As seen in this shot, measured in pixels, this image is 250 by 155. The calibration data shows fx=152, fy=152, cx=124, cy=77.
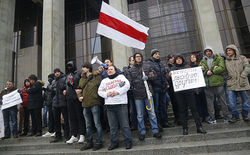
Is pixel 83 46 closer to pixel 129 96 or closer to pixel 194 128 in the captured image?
pixel 129 96

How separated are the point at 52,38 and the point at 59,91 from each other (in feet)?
22.4

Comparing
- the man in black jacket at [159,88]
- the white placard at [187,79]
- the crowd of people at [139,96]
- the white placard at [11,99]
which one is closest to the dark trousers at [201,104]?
the crowd of people at [139,96]

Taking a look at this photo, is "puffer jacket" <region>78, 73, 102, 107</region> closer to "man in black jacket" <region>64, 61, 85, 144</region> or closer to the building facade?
"man in black jacket" <region>64, 61, 85, 144</region>

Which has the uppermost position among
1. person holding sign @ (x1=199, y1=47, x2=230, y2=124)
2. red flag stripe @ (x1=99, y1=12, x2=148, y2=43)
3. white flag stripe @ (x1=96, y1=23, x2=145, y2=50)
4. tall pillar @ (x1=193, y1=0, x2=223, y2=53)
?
tall pillar @ (x1=193, y1=0, x2=223, y2=53)

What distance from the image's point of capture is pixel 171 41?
1077 cm

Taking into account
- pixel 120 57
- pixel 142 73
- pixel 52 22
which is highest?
pixel 52 22

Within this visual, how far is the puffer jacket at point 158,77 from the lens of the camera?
4070 millimetres

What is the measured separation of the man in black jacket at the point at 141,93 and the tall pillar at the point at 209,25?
5593 millimetres

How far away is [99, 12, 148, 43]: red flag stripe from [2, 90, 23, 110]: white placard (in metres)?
4.13

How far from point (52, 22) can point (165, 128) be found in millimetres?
9941

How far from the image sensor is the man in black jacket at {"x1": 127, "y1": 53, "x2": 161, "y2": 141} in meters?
3.68

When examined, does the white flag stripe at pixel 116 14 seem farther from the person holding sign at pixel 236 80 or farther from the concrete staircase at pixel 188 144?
the concrete staircase at pixel 188 144

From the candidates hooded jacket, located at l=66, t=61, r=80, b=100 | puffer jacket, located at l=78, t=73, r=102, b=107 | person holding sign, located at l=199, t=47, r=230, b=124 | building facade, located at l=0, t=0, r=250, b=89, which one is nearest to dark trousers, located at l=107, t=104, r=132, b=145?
puffer jacket, located at l=78, t=73, r=102, b=107

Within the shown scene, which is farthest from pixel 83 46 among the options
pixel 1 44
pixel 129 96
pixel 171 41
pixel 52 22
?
pixel 129 96
